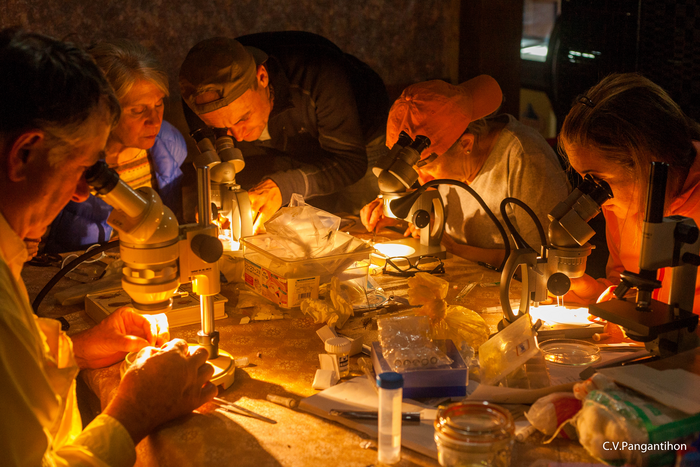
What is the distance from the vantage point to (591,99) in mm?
1833

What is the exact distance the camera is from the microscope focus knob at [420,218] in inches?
98.0

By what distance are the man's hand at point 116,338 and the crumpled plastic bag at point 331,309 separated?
1.42 ft

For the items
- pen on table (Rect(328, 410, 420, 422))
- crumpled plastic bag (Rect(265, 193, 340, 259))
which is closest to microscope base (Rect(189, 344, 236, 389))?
pen on table (Rect(328, 410, 420, 422))

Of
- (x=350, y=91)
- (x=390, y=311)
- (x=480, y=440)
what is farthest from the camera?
(x=350, y=91)

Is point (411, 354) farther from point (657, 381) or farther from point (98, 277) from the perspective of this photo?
A: point (98, 277)

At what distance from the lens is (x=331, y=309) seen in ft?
6.09

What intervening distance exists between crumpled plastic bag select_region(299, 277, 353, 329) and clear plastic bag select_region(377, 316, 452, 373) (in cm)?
30

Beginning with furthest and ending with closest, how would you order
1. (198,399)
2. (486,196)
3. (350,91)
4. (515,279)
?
(350,91), (486,196), (515,279), (198,399)

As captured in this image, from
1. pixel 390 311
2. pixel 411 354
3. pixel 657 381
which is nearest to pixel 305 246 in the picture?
pixel 390 311

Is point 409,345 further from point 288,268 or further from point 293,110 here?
point 293,110

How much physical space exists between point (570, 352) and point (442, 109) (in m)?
1.15

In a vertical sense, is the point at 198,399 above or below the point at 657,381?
below

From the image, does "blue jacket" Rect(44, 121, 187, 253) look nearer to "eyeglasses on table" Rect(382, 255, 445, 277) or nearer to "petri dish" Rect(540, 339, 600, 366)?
"eyeglasses on table" Rect(382, 255, 445, 277)

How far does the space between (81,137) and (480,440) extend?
92 cm
